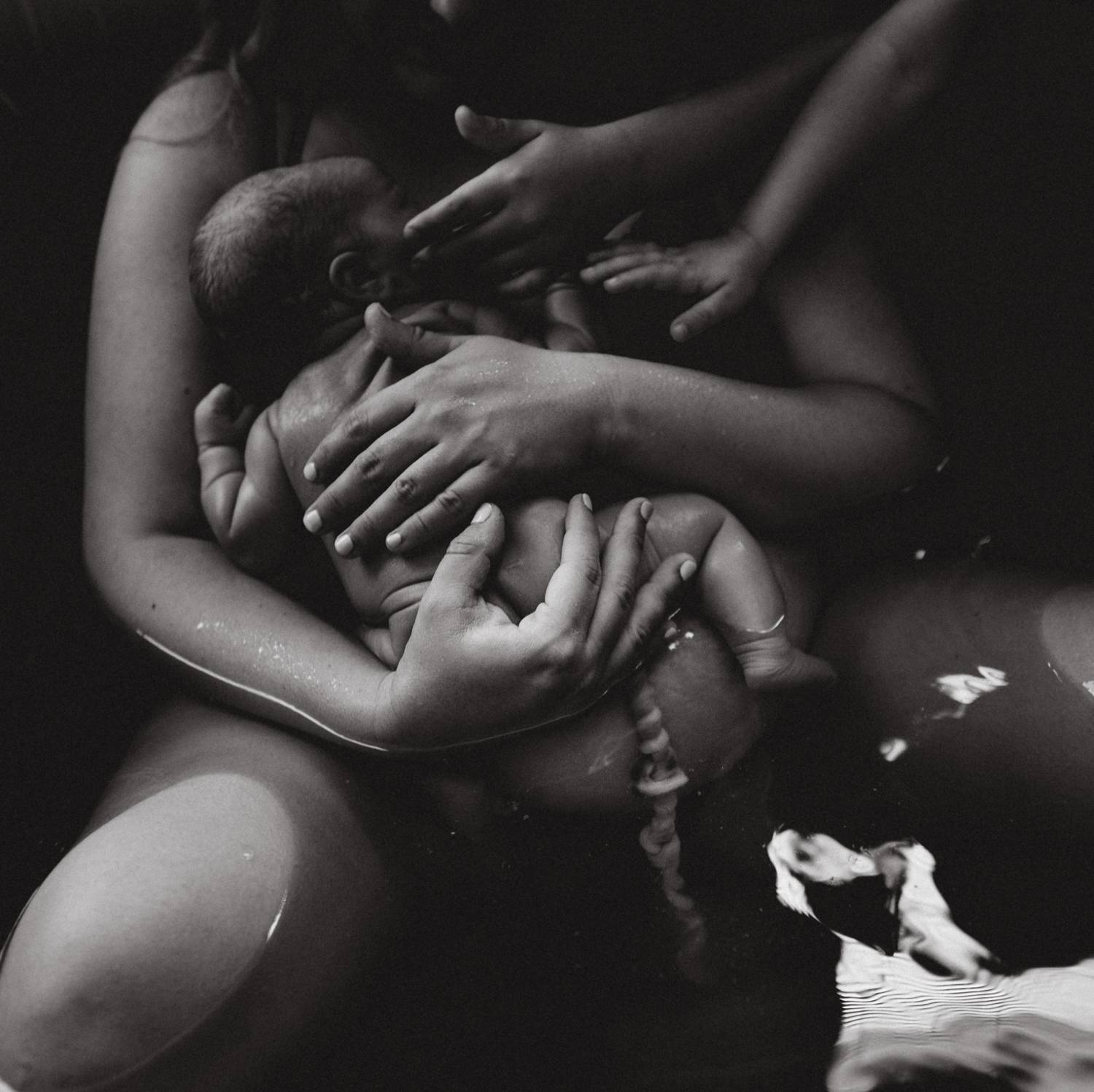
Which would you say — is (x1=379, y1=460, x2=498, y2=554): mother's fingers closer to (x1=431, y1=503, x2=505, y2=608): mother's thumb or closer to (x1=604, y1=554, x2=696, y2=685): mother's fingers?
(x1=431, y1=503, x2=505, y2=608): mother's thumb

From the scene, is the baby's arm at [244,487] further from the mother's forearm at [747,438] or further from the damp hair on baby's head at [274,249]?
the mother's forearm at [747,438]

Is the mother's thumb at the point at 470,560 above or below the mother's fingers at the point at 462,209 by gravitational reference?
below

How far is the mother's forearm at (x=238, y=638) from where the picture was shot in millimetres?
996

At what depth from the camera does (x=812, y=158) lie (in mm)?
1155

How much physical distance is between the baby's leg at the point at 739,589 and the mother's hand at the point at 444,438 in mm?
130

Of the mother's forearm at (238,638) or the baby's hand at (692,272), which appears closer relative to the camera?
the mother's forearm at (238,638)

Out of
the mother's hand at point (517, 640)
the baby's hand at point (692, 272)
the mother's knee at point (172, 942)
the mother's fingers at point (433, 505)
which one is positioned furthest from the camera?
the baby's hand at point (692, 272)

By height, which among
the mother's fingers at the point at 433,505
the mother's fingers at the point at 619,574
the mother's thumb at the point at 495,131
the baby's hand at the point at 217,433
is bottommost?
the mother's fingers at the point at 619,574

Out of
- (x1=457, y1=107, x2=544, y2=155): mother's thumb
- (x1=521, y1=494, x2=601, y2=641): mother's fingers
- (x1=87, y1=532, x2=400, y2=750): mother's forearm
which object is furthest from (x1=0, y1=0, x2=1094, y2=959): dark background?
(x1=521, y1=494, x2=601, y2=641): mother's fingers

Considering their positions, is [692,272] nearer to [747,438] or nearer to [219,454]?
[747,438]

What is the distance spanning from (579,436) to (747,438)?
18cm

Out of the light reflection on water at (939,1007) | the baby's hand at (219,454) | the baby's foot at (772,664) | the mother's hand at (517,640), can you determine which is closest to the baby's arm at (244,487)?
the baby's hand at (219,454)

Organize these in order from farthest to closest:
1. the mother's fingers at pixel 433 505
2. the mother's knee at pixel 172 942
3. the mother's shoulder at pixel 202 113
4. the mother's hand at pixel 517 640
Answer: the mother's shoulder at pixel 202 113, the mother's fingers at pixel 433 505, the mother's hand at pixel 517 640, the mother's knee at pixel 172 942

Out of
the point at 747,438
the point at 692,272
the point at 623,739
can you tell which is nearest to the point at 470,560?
the point at 623,739
